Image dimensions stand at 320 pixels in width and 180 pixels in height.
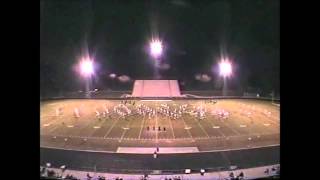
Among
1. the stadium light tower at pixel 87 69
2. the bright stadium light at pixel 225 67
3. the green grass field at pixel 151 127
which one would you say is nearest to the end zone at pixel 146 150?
the green grass field at pixel 151 127

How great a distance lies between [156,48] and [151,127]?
1.81 feet

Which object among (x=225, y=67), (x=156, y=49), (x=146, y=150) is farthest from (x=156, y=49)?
(x=146, y=150)

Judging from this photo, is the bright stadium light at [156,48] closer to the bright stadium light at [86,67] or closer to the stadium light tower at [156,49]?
the stadium light tower at [156,49]

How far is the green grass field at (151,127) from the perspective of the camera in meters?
2.69

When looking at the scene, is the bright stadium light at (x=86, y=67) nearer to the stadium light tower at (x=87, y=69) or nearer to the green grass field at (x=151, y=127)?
the stadium light tower at (x=87, y=69)

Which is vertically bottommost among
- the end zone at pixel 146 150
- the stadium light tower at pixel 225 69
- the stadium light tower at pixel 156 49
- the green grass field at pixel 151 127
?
the end zone at pixel 146 150

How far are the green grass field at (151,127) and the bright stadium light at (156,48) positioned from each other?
0.34 metres

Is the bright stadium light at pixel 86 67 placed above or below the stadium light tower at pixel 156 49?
below

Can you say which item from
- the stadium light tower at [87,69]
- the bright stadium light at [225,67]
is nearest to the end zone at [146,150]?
the stadium light tower at [87,69]

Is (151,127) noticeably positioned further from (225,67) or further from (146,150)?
(225,67)

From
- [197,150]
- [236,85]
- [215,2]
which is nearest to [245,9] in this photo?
[215,2]

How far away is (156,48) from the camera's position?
8.95 ft

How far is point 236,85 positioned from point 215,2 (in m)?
0.62

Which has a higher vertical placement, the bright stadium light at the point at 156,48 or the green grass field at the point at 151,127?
the bright stadium light at the point at 156,48
